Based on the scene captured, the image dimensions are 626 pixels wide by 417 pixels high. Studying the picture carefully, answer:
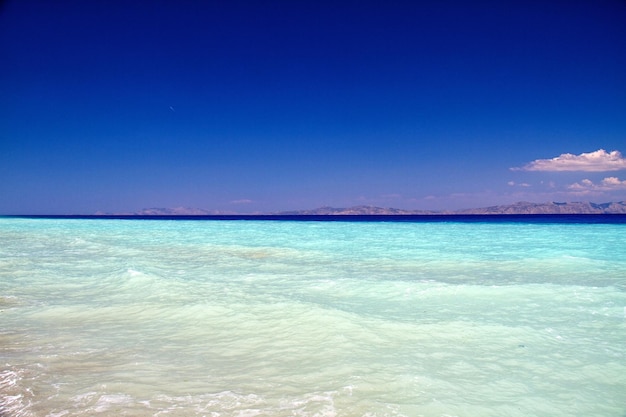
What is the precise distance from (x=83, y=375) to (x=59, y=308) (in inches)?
116

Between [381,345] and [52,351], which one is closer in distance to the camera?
[52,351]

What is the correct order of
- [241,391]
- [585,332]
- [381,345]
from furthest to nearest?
[585,332] < [381,345] < [241,391]

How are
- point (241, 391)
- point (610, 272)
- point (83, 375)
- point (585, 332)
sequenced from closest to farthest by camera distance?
point (241, 391), point (83, 375), point (585, 332), point (610, 272)

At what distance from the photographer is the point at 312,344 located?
4297mm

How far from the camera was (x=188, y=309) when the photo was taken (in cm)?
574

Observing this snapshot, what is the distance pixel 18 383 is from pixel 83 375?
1.46 feet

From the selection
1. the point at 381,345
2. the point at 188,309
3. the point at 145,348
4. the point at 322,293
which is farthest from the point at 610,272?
the point at 145,348

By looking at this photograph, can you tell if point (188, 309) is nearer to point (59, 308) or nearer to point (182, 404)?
point (59, 308)

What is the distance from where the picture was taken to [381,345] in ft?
13.9

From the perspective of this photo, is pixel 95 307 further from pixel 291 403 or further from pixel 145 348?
pixel 291 403

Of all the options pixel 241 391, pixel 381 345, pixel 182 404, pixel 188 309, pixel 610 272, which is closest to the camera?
pixel 182 404

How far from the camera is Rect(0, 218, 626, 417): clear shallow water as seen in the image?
2.98m

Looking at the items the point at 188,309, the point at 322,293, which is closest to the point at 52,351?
the point at 188,309

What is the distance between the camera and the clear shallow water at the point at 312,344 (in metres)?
2.98
